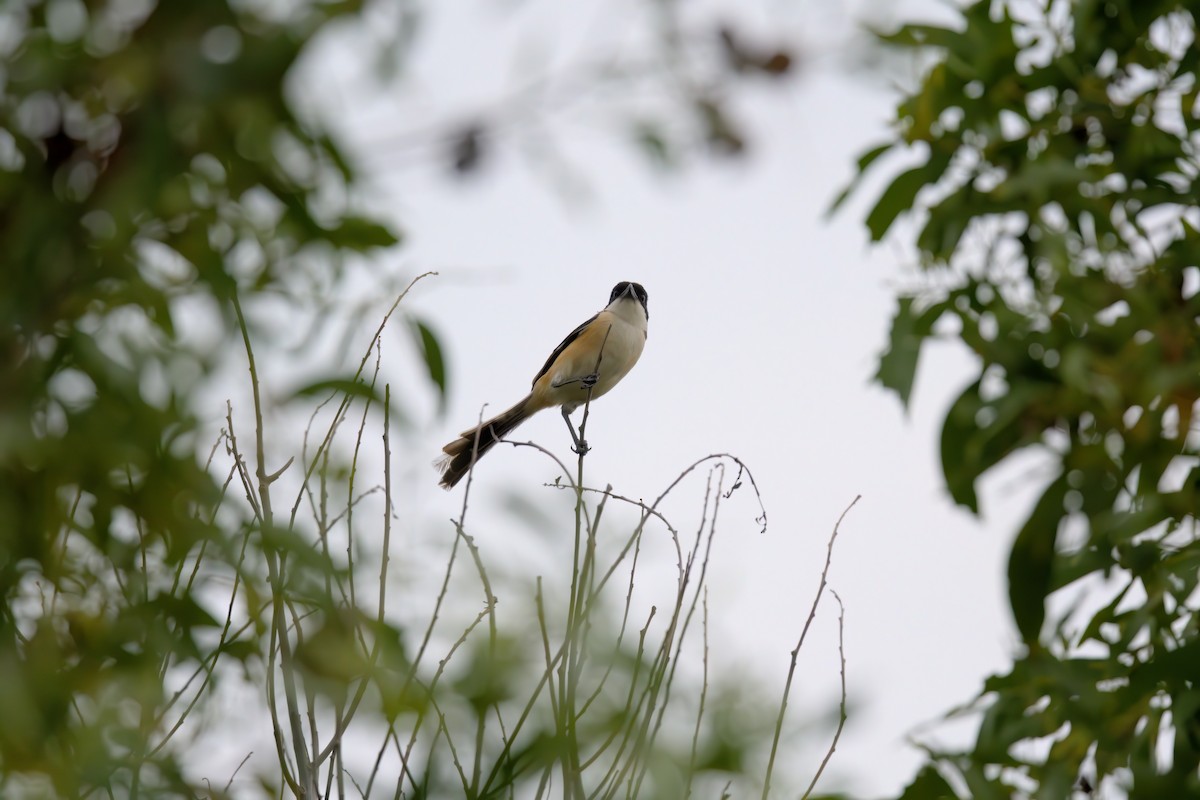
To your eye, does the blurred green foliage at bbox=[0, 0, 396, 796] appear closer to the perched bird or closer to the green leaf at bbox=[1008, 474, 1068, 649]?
the green leaf at bbox=[1008, 474, 1068, 649]

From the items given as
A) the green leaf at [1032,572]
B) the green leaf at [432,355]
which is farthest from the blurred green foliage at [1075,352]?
the green leaf at [432,355]

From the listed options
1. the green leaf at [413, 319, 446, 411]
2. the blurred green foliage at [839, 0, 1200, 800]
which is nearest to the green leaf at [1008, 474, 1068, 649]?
the blurred green foliage at [839, 0, 1200, 800]

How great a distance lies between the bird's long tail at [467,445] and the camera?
5.31 meters

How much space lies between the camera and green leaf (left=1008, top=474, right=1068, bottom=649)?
11.4 ft

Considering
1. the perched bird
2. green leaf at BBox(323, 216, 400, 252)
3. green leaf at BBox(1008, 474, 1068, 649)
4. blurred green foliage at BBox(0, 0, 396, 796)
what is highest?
the perched bird

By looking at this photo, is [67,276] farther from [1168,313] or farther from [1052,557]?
[1168,313]

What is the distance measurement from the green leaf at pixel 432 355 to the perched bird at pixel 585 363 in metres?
3.09

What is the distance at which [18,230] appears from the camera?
1.30 meters

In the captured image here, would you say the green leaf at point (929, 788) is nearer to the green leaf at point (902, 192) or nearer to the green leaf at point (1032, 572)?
the green leaf at point (1032, 572)

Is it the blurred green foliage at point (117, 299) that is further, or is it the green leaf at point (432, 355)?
the green leaf at point (432, 355)

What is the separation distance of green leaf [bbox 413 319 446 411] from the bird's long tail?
254 centimetres

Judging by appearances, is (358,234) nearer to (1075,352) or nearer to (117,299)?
(117,299)

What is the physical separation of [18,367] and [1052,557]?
2899 mm

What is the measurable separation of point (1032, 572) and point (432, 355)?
197cm
